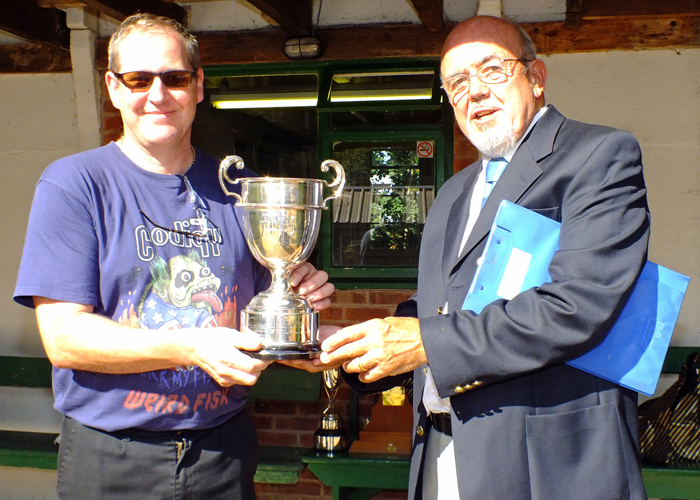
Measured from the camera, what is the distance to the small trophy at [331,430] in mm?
3965

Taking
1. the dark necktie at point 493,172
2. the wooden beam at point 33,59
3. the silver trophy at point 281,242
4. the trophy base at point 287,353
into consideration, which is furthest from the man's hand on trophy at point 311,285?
the wooden beam at point 33,59

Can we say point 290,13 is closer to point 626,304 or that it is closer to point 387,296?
point 387,296

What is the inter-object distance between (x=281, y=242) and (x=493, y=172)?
0.71m

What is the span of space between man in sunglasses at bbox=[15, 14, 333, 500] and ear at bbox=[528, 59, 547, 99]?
1.04 metres

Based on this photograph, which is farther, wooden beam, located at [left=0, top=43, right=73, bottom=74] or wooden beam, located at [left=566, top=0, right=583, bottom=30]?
wooden beam, located at [left=0, top=43, right=73, bottom=74]

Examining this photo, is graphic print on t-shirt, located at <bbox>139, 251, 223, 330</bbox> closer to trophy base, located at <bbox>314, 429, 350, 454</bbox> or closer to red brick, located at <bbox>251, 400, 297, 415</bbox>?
trophy base, located at <bbox>314, 429, 350, 454</bbox>

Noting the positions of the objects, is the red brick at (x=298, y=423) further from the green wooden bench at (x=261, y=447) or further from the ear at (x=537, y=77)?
the ear at (x=537, y=77)

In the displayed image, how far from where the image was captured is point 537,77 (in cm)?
212

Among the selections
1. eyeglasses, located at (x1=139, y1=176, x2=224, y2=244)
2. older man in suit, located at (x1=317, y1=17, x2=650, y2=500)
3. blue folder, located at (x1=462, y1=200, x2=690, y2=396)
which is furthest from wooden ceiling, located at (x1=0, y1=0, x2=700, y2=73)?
blue folder, located at (x1=462, y1=200, x2=690, y2=396)

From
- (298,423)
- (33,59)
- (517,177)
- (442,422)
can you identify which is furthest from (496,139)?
(33,59)

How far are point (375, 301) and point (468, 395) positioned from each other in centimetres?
268

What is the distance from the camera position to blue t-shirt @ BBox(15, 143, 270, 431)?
1801 mm

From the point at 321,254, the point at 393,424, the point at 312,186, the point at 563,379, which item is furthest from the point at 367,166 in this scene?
the point at 563,379

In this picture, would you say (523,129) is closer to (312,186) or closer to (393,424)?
(312,186)
